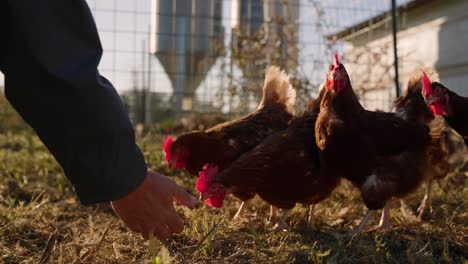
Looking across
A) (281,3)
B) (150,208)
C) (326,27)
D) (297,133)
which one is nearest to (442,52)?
(326,27)

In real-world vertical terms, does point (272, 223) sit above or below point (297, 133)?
below

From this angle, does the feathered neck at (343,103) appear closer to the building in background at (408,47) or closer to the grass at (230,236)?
the grass at (230,236)

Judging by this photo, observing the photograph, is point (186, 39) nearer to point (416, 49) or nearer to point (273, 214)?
point (416, 49)

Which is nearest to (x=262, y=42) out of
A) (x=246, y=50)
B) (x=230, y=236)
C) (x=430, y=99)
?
(x=246, y=50)

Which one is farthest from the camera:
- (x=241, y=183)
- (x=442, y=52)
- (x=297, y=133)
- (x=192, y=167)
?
(x=442, y=52)

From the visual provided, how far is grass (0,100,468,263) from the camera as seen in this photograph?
186 centimetres

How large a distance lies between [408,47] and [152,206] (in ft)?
17.6

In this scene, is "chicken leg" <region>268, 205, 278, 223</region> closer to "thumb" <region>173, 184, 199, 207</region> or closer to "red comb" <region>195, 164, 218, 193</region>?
"red comb" <region>195, 164, 218, 193</region>

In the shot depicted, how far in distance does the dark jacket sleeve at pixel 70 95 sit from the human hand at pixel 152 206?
9 cm

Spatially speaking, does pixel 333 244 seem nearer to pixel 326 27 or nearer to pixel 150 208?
pixel 150 208

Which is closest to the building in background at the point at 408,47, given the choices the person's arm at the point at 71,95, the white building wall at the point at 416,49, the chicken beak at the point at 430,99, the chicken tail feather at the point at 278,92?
the white building wall at the point at 416,49

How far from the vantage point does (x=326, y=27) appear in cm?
573

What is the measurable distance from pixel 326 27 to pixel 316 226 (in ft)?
12.1

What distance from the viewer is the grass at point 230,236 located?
1856mm
